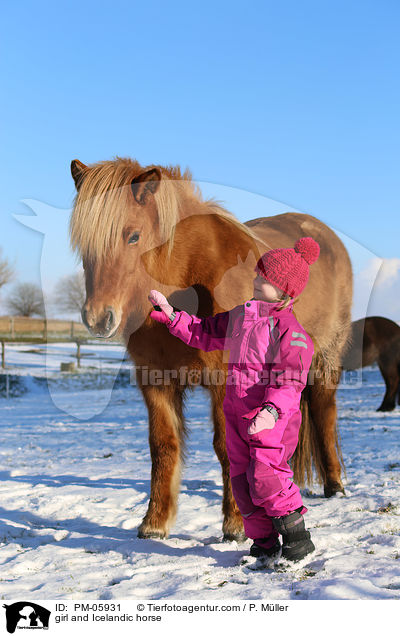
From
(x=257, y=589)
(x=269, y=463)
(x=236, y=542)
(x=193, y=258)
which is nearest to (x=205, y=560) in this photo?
(x=236, y=542)

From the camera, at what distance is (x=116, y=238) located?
8.18 feet

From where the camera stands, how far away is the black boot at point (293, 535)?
7.38 ft

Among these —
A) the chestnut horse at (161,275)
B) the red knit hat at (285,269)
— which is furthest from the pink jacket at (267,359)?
the chestnut horse at (161,275)

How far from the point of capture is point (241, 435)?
2324 mm

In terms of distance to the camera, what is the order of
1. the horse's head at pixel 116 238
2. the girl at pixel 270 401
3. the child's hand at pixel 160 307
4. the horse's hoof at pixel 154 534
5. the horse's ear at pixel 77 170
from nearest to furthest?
the girl at pixel 270 401
the horse's head at pixel 116 238
the child's hand at pixel 160 307
the horse's ear at pixel 77 170
the horse's hoof at pixel 154 534

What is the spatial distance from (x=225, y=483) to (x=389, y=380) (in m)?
7.87

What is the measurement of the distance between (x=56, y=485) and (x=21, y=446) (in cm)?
239

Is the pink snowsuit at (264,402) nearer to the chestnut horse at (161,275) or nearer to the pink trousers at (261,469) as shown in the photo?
the pink trousers at (261,469)

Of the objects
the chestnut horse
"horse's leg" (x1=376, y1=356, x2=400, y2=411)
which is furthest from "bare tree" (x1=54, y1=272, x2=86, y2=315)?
"horse's leg" (x1=376, y1=356, x2=400, y2=411)

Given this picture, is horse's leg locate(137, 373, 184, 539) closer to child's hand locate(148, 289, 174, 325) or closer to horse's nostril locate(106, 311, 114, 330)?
child's hand locate(148, 289, 174, 325)

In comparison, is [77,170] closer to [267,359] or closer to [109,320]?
[109,320]

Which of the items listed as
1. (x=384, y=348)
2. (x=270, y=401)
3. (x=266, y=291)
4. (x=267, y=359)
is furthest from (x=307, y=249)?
(x=384, y=348)

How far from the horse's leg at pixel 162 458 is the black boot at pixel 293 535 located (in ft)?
2.91

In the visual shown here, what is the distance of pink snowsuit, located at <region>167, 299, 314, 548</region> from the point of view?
2207 mm
